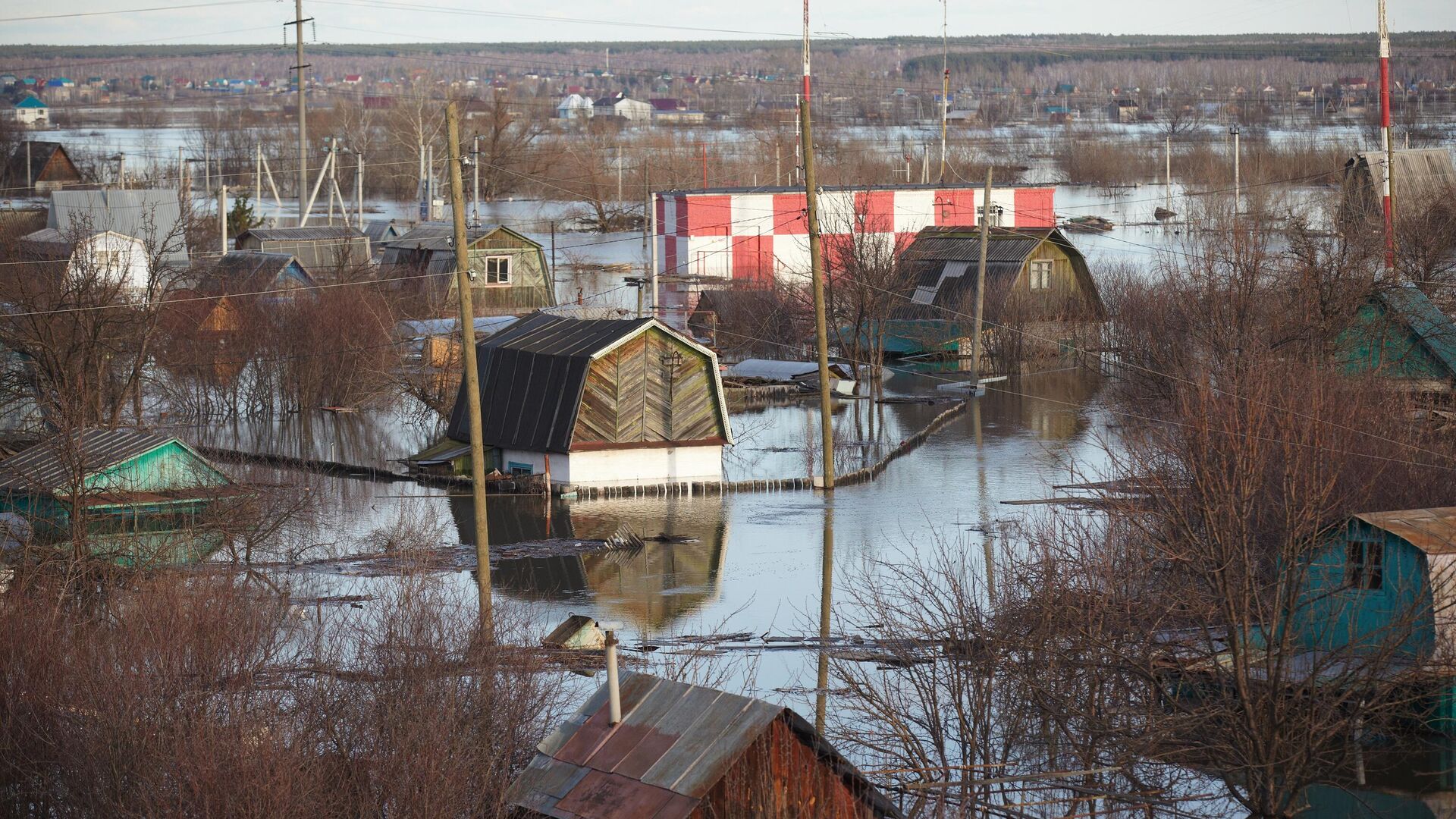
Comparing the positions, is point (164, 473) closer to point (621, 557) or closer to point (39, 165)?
point (621, 557)

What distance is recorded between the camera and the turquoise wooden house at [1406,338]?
80.6ft

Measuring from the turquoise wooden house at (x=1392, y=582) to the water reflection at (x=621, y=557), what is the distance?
7.22m

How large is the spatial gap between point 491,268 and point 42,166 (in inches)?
1541

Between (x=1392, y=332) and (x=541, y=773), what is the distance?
19843 mm

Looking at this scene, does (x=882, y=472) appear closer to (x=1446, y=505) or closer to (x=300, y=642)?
(x=1446, y=505)

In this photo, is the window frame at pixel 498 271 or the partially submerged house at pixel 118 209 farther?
the partially submerged house at pixel 118 209

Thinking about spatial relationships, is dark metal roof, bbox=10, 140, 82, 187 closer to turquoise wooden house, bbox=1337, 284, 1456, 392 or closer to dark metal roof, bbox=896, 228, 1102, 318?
dark metal roof, bbox=896, 228, 1102, 318

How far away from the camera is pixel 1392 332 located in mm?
25719

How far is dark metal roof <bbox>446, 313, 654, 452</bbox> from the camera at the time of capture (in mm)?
26250

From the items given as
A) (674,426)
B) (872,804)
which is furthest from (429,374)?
(872,804)

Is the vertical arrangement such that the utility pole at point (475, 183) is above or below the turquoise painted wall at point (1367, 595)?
above

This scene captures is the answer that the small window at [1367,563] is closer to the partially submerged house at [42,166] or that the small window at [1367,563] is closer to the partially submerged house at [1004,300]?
the partially submerged house at [1004,300]

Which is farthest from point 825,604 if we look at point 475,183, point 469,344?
point 475,183

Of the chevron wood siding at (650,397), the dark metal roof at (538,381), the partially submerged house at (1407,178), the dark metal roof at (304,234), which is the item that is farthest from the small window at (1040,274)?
the dark metal roof at (304,234)
